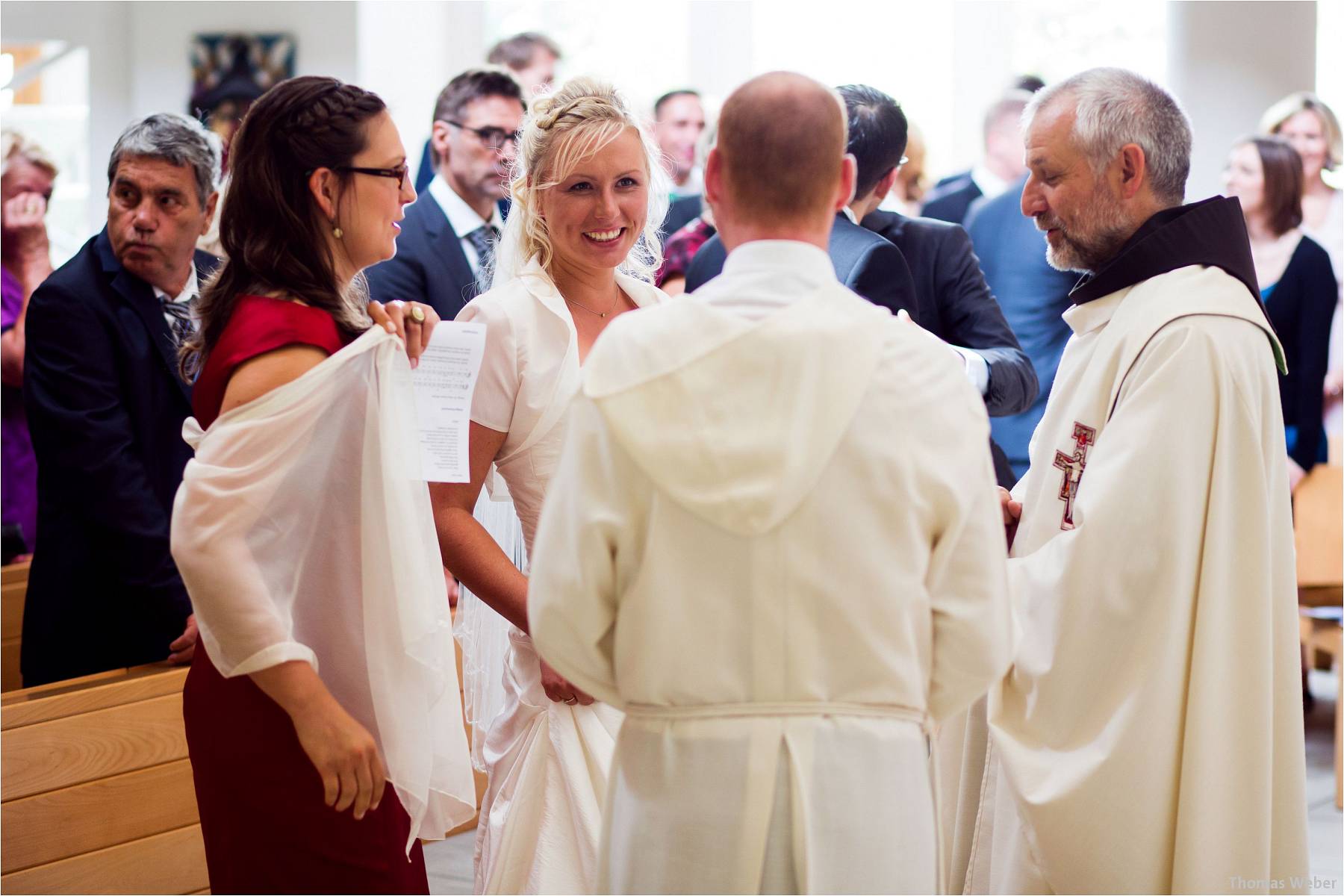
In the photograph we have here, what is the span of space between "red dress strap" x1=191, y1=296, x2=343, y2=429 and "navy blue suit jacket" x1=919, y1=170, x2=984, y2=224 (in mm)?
4409

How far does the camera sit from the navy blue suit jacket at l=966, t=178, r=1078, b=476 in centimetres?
476

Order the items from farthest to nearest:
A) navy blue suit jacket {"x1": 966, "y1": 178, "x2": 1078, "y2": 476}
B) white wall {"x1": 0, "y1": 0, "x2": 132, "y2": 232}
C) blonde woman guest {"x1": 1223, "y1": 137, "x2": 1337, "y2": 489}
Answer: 1. white wall {"x1": 0, "y1": 0, "x2": 132, "y2": 232}
2. blonde woman guest {"x1": 1223, "y1": 137, "x2": 1337, "y2": 489}
3. navy blue suit jacket {"x1": 966, "y1": 178, "x2": 1078, "y2": 476}

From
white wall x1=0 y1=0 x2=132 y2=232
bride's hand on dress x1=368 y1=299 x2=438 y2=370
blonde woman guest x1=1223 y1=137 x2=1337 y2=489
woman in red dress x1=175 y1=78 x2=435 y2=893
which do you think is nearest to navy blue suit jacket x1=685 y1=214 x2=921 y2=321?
bride's hand on dress x1=368 y1=299 x2=438 y2=370

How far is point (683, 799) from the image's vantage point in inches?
65.7

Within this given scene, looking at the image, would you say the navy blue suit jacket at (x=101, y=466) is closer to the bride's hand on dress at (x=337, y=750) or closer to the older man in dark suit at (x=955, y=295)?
the bride's hand on dress at (x=337, y=750)

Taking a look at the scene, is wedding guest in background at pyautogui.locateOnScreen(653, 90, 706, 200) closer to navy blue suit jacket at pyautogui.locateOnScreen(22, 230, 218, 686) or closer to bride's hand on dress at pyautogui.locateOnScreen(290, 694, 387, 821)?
navy blue suit jacket at pyautogui.locateOnScreen(22, 230, 218, 686)

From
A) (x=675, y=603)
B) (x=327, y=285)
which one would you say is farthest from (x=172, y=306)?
(x=675, y=603)

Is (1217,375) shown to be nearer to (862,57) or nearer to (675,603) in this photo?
(675,603)

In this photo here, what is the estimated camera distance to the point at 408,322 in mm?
2086

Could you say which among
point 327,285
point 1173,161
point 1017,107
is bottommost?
point 327,285

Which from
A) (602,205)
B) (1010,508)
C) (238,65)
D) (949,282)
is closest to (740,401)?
(602,205)

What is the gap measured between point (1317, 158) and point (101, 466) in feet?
18.8

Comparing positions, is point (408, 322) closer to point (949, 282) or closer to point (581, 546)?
point (581, 546)

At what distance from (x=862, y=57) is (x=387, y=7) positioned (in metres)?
3.19
